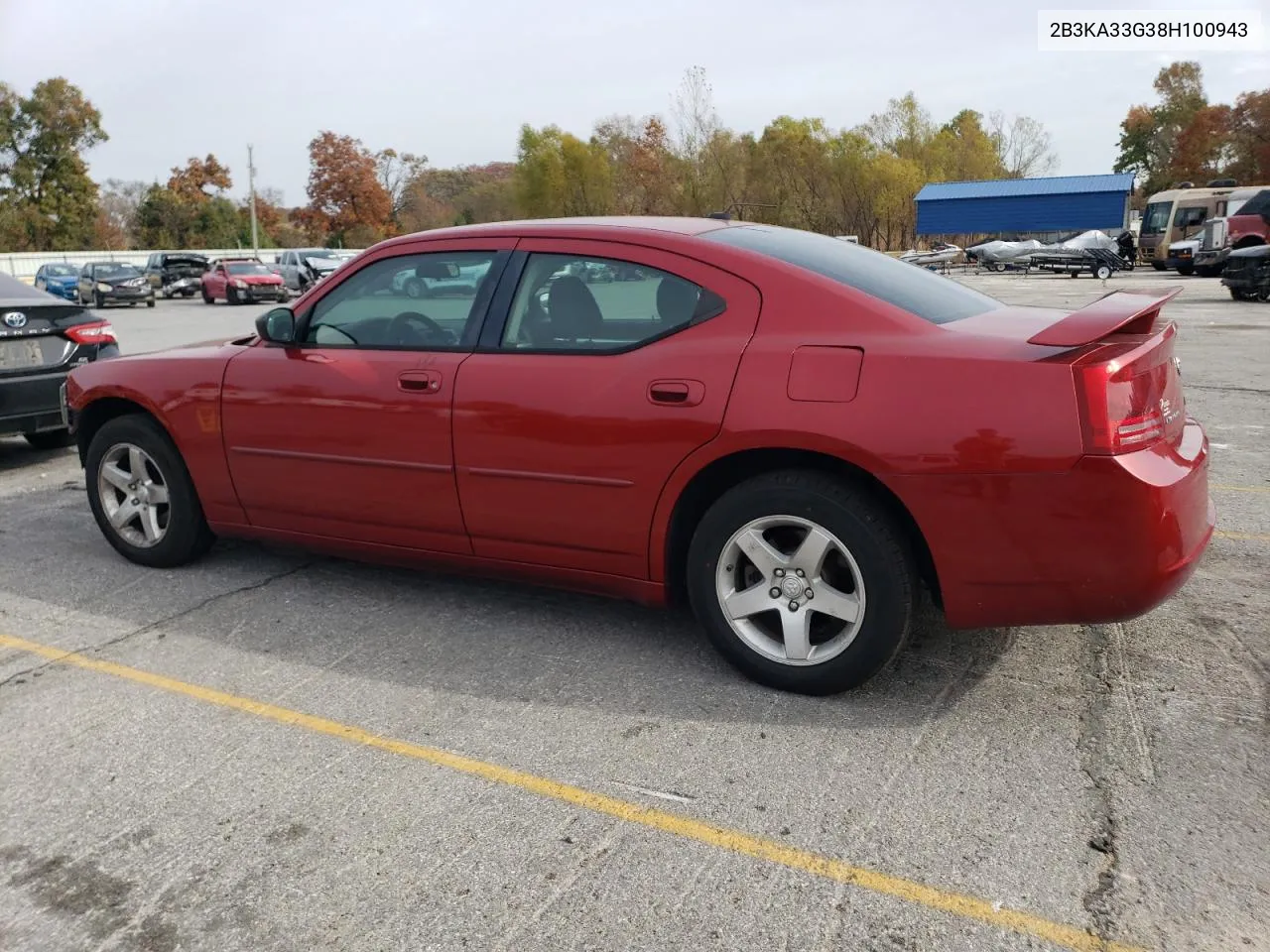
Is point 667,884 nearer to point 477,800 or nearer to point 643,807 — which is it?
point 643,807

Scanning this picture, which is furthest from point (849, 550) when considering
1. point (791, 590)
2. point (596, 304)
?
point (596, 304)

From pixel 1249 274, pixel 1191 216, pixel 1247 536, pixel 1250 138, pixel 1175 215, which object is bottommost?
pixel 1247 536

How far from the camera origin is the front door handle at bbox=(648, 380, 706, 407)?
3455mm

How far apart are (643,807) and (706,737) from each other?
1.43 feet

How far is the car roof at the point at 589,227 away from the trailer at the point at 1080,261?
108ft

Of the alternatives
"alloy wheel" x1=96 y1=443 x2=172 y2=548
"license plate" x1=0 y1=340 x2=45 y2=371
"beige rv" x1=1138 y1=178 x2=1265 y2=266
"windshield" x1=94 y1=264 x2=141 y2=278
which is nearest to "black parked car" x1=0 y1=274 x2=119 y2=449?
"license plate" x1=0 y1=340 x2=45 y2=371

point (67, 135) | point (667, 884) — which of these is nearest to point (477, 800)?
point (667, 884)

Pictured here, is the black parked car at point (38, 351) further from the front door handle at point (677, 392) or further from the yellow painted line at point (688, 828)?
the front door handle at point (677, 392)

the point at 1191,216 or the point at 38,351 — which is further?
the point at 1191,216

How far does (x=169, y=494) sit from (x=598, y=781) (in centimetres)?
291

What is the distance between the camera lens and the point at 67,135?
57344mm

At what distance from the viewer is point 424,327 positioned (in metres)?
4.16

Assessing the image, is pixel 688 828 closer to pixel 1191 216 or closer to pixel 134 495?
pixel 134 495

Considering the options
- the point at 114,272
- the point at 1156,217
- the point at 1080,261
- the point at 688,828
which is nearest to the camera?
the point at 688,828
